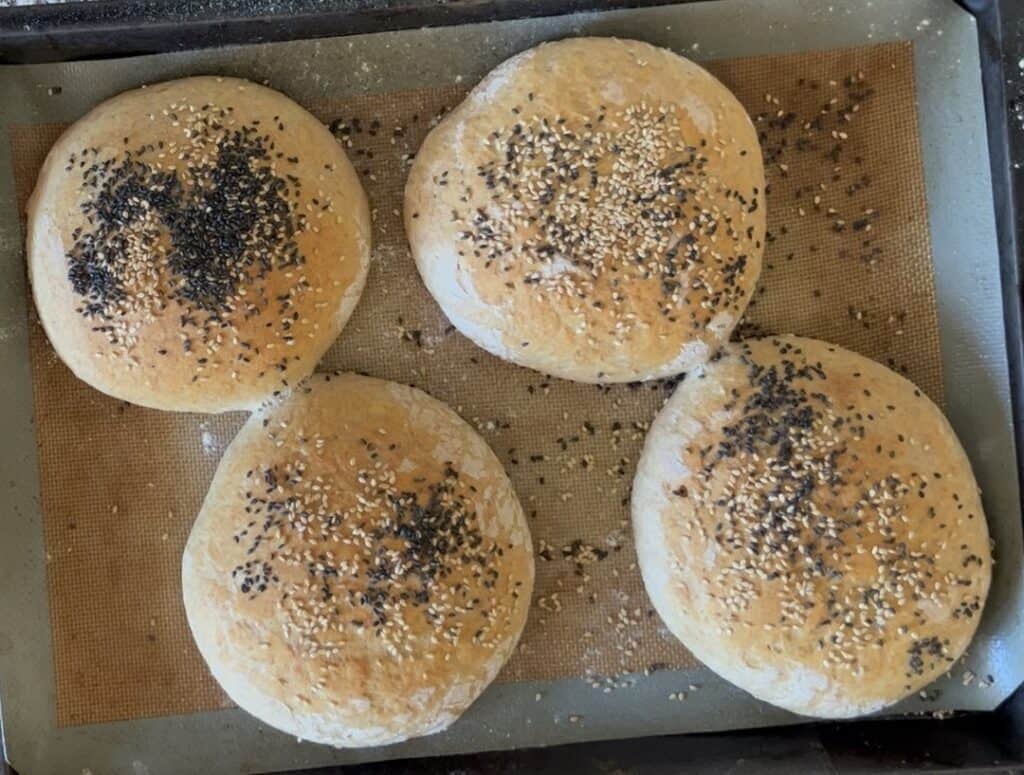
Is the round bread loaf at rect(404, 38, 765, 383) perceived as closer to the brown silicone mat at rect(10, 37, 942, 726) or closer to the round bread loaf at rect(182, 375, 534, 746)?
the brown silicone mat at rect(10, 37, 942, 726)

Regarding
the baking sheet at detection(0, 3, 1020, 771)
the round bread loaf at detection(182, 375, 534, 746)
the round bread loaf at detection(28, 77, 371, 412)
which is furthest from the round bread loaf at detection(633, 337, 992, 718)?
the round bread loaf at detection(28, 77, 371, 412)

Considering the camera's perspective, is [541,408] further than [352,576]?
Yes

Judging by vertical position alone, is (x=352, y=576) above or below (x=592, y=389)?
below

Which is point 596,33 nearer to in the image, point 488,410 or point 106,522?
point 488,410

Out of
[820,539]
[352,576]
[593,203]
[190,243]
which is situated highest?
[593,203]

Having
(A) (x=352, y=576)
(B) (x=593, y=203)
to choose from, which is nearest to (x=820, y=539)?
(B) (x=593, y=203)

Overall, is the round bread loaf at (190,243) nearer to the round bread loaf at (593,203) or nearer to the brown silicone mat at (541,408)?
the brown silicone mat at (541,408)

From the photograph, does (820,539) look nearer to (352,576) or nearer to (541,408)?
(541,408)
